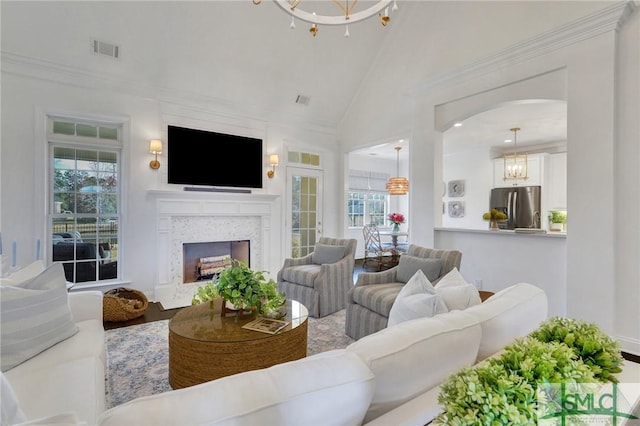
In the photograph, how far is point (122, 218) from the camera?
4.28 meters

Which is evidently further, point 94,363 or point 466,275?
point 466,275

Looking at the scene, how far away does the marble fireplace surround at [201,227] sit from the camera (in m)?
4.53

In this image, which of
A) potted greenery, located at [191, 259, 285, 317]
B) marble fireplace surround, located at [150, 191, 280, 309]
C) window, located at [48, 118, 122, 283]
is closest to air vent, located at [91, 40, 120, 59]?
window, located at [48, 118, 122, 283]

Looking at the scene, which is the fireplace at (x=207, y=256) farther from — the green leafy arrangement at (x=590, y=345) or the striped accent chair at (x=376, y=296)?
the green leafy arrangement at (x=590, y=345)

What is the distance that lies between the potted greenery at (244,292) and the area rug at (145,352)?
657 millimetres

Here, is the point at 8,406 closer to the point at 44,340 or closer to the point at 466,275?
the point at 44,340

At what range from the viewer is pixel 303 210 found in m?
6.05

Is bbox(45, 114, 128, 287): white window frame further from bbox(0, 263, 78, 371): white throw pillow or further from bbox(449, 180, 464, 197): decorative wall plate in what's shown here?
bbox(449, 180, 464, 197): decorative wall plate

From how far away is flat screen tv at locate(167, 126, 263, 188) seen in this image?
184 inches

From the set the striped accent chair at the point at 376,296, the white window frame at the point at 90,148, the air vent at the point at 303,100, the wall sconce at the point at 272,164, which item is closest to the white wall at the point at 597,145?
the striped accent chair at the point at 376,296

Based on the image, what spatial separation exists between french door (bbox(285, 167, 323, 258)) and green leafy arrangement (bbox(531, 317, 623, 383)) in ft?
16.0

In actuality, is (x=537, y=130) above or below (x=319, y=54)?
below

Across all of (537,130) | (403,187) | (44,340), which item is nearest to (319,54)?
(403,187)

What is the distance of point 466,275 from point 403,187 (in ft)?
11.0
